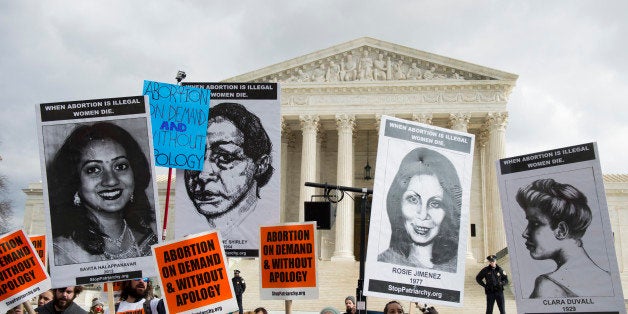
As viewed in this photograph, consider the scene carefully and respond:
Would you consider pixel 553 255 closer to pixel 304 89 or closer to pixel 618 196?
pixel 304 89

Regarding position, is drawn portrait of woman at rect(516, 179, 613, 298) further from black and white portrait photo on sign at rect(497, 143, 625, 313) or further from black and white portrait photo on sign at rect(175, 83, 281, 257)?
black and white portrait photo on sign at rect(175, 83, 281, 257)

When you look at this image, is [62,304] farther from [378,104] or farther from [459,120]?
[459,120]

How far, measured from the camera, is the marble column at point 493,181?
116 feet

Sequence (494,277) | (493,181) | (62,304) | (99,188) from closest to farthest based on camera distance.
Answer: (62,304)
(99,188)
(494,277)
(493,181)

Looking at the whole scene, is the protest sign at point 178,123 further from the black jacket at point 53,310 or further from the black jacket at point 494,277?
the black jacket at point 494,277

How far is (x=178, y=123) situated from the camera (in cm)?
821

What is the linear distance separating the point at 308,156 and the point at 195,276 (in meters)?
→ 31.4

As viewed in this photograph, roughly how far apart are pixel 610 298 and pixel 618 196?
129 ft

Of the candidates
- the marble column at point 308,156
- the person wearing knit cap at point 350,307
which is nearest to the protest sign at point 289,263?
the person wearing knit cap at point 350,307

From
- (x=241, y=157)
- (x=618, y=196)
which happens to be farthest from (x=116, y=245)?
(x=618, y=196)

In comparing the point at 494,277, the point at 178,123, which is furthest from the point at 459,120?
the point at 178,123

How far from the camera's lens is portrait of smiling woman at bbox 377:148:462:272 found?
766 cm

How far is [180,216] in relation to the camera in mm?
8242

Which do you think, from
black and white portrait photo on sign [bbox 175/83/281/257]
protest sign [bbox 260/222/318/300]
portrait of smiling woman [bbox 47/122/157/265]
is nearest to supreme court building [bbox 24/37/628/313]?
black and white portrait photo on sign [bbox 175/83/281/257]
